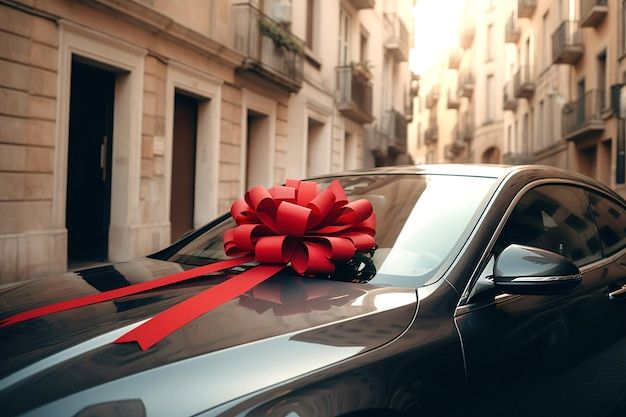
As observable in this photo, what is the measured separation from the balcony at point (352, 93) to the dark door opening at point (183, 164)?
780 cm

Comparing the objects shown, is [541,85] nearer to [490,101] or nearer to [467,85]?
[490,101]

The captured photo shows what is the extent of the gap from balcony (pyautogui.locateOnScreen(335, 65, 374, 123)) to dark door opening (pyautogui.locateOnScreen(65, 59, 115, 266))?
1010 cm

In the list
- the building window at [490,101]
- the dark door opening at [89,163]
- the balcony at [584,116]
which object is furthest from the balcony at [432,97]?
the dark door opening at [89,163]

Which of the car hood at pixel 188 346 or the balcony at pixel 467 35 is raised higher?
the balcony at pixel 467 35

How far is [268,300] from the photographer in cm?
182

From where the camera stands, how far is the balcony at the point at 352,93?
19188 millimetres

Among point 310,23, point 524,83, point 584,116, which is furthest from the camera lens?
point 524,83

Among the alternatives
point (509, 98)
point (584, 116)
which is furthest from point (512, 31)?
point (584, 116)

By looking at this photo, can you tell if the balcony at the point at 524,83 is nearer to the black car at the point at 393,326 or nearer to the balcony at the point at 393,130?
the balcony at the point at 393,130

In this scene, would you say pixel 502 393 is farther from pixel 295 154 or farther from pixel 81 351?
pixel 295 154

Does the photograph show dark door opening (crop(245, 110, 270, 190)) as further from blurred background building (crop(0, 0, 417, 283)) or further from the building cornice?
the building cornice

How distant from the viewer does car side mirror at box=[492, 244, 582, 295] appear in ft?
6.47

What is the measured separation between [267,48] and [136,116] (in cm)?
461

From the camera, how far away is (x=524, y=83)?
3123 cm
